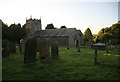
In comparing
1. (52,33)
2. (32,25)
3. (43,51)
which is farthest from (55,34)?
(43,51)

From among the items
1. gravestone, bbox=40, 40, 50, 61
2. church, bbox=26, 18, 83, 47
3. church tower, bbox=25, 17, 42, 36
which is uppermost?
church tower, bbox=25, 17, 42, 36

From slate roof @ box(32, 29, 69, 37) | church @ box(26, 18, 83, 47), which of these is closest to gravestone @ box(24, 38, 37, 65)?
church @ box(26, 18, 83, 47)

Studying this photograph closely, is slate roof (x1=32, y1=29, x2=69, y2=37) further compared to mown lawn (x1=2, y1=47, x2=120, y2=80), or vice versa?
slate roof (x1=32, y1=29, x2=69, y2=37)

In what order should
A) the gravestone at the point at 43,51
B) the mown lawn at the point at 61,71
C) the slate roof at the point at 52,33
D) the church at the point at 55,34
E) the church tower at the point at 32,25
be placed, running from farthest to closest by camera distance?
the church tower at the point at 32,25 → the slate roof at the point at 52,33 → the church at the point at 55,34 → the gravestone at the point at 43,51 → the mown lawn at the point at 61,71

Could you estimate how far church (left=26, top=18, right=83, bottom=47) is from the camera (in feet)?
102

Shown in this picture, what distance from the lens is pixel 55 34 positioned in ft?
107

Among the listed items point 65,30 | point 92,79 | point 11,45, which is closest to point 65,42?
point 65,30

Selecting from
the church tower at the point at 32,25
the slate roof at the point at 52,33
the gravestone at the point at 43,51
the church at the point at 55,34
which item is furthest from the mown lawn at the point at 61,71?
the church tower at the point at 32,25

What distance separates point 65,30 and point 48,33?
558 centimetres

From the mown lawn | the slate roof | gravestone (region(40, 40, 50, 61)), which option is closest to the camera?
the mown lawn

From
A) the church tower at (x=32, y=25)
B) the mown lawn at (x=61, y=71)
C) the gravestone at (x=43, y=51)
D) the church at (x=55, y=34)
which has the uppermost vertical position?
the church tower at (x=32, y=25)

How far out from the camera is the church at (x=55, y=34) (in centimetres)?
3114

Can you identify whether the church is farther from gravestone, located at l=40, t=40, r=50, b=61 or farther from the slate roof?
gravestone, located at l=40, t=40, r=50, b=61

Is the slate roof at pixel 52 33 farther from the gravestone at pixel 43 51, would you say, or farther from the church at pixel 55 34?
the gravestone at pixel 43 51
